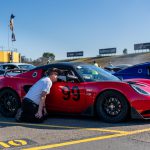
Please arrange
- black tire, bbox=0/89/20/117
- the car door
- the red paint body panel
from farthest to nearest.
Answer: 1. black tire, bbox=0/89/20/117
2. the car door
3. the red paint body panel

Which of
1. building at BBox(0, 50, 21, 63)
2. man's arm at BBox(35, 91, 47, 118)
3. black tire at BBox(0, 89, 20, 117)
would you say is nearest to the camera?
man's arm at BBox(35, 91, 47, 118)

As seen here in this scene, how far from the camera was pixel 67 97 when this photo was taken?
28.1 ft

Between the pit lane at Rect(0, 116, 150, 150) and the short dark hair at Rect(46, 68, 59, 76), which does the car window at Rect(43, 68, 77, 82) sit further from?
the pit lane at Rect(0, 116, 150, 150)

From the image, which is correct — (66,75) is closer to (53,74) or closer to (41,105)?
(53,74)

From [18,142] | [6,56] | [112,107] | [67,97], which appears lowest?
[18,142]

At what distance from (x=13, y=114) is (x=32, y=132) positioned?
205 centimetres

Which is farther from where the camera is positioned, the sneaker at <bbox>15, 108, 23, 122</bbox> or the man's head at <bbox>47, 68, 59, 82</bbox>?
the man's head at <bbox>47, 68, 59, 82</bbox>

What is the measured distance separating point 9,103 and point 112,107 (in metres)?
2.64

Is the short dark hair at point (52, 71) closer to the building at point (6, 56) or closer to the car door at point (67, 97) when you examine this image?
the car door at point (67, 97)

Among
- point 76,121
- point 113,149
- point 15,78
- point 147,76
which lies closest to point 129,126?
point 76,121

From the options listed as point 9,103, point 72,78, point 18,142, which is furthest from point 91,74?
point 18,142

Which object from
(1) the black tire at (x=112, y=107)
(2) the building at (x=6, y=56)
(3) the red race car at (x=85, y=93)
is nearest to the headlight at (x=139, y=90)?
(3) the red race car at (x=85, y=93)

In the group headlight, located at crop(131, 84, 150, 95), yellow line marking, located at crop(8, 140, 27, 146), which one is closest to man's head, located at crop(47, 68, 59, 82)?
A: headlight, located at crop(131, 84, 150, 95)

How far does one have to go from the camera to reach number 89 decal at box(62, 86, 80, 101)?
27.7ft
